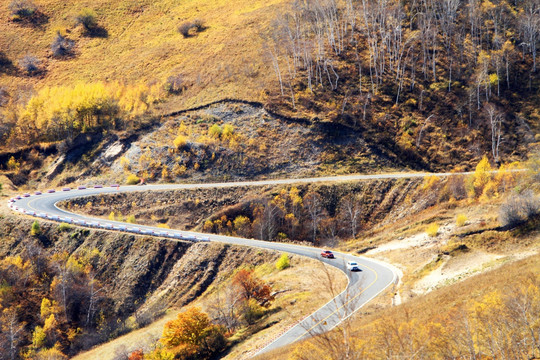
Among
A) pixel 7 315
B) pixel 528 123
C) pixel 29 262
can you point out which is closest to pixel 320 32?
pixel 528 123

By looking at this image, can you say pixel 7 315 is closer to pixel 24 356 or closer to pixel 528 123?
pixel 24 356

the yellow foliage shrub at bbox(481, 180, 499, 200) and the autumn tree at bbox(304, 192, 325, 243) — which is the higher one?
the yellow foliage shrub at bbox(481, 180, 499, 200)

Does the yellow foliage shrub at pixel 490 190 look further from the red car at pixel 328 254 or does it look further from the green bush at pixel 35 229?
the green bush at pixel 35 229

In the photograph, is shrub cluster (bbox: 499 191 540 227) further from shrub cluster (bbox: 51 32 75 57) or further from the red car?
shrub cluster (bbox: 51 32 75 57)

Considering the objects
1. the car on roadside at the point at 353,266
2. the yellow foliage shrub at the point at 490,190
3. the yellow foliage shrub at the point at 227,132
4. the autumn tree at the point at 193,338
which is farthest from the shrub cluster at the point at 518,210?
the yellow foliage shrub at the point at 227,132

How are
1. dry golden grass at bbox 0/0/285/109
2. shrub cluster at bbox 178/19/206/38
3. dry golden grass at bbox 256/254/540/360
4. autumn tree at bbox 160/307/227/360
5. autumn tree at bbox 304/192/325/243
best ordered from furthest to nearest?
1. shrub cluster at bbox 178/19/206/38
2. dry golden grass at bbox 0/0/285/109
3. autumn tree at bbox 304/192/325/243
4. autumn tree at bbox 160/307/227/360
5. dry golden grass at bbox 256/254/540/360

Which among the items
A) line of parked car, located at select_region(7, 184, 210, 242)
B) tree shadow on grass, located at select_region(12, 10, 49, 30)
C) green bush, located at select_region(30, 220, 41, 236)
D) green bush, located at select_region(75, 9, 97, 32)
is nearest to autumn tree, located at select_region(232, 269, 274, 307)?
line of parked car, located at select_region(7, 184, 210, 242)

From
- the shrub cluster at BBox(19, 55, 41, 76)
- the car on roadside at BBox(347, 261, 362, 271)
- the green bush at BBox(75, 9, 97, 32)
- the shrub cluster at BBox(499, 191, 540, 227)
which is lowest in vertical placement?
the car on roadside at BBox(347, 261, 362, 271)
